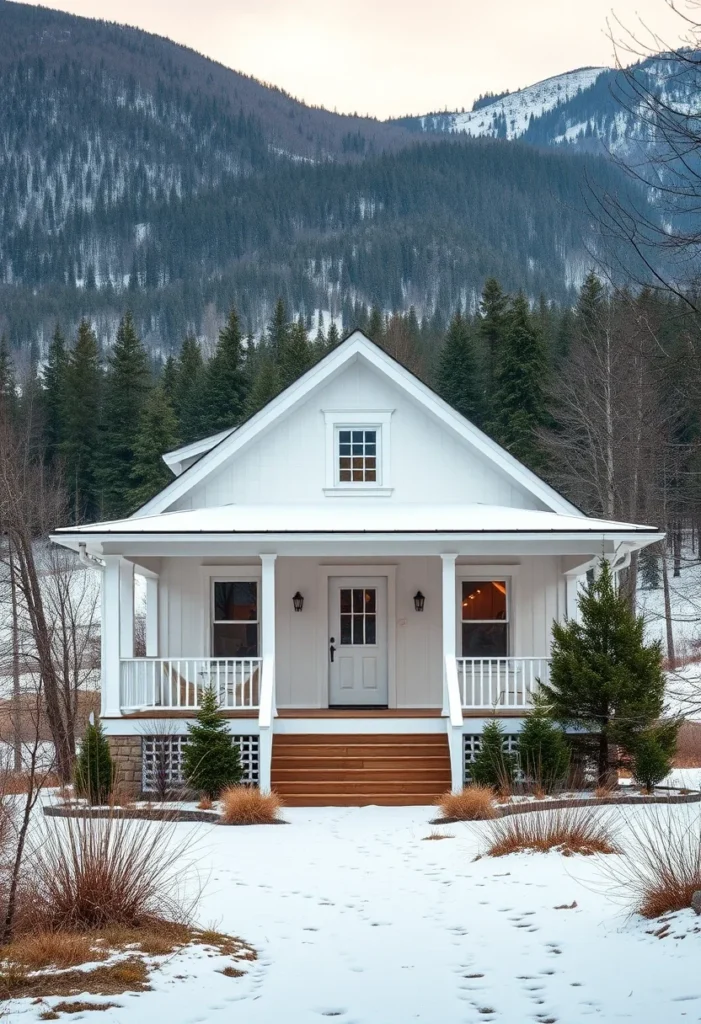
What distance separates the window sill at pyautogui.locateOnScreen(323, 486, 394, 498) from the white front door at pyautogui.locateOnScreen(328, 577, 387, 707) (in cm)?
137

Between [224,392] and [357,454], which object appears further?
[224,392]

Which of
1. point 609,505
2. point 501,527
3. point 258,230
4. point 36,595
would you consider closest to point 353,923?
point 501,527

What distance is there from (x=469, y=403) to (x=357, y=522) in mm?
37510

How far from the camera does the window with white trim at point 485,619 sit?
19656 millimetres

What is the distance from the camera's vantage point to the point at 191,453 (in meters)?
23.8

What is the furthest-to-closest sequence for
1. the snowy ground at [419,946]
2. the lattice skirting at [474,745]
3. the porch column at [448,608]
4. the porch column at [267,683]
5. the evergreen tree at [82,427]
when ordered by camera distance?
the evergreen tree at [82,427]
the porch column at [448,608]
the lattice skirting at [474,745]
the porch column at [267,683]
the snowy ground at [419,946]

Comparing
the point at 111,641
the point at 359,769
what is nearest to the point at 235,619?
the point at 111,641

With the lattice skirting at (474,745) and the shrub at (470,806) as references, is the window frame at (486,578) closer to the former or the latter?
the lattice skirting at (474,745)

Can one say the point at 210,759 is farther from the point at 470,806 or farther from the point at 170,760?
the point at 470,806

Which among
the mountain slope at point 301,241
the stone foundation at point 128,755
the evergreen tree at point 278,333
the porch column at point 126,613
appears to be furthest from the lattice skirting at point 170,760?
the mountain slope at point 301,241

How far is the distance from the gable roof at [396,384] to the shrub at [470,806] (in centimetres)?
676

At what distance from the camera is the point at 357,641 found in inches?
781

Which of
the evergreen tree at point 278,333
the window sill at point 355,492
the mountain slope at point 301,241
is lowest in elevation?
the window sill at point 355,492

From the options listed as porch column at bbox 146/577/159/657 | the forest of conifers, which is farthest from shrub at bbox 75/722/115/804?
the forest of conifers
